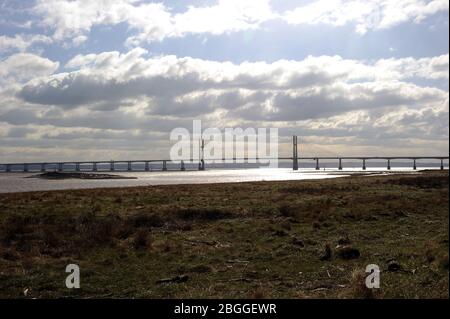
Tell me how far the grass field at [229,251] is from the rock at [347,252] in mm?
37

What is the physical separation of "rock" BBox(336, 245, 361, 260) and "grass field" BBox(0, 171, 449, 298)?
0.12 feet

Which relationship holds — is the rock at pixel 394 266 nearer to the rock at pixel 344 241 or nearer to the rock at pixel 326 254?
the rock at pixel 326 254

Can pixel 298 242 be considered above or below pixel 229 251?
above

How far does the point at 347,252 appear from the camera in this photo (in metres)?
16.7

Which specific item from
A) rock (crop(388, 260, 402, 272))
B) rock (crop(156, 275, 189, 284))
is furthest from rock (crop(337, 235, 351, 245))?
rock (crop(156, 275, 189, 284))

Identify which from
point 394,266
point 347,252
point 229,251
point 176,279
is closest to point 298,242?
point 347,252

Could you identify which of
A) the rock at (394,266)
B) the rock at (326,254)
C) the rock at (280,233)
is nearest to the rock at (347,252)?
the rock at (326,254)

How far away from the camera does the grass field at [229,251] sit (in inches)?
496

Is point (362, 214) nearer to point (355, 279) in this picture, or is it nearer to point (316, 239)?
point (316, 239)

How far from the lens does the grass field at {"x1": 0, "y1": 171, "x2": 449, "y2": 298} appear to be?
41.4 ft

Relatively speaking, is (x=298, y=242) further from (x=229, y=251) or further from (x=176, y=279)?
(x=176, y=279)

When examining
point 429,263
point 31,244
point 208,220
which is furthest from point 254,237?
point 31,244

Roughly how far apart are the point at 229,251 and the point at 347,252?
4.50 metres
